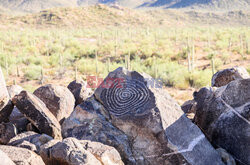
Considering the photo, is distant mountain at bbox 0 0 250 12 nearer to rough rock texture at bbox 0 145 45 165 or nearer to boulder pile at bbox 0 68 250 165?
boulder pile at bbox 0 68 250 165

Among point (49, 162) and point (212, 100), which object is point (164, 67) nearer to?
point (212, 100)

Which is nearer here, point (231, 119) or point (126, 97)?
point (231, 119)

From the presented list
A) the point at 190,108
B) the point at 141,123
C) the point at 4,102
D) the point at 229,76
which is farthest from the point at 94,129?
the point at 229,76

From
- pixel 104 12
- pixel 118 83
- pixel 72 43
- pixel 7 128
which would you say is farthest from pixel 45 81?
pixel 104 12

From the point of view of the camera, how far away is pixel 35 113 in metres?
Result: 4.79

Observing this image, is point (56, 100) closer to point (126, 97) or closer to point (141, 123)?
point (126, 97)

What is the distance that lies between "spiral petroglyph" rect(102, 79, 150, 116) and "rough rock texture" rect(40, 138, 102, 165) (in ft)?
3.26

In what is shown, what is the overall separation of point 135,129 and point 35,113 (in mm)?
1836

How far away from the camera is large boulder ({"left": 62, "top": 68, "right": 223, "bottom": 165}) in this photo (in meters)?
3.97

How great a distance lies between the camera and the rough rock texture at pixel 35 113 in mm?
4762

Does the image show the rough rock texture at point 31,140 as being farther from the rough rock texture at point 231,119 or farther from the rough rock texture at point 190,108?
the rough rock texture at point 190,108

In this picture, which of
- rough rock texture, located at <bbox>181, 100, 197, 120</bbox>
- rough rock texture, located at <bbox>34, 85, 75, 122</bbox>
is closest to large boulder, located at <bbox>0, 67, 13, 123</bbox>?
rough rock texture, located at <bbox>34, 85, 75, 122</bbox>

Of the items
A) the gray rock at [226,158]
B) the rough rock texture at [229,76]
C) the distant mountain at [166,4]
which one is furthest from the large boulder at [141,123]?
the distant mountain at [166,4]

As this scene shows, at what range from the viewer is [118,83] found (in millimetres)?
4574
